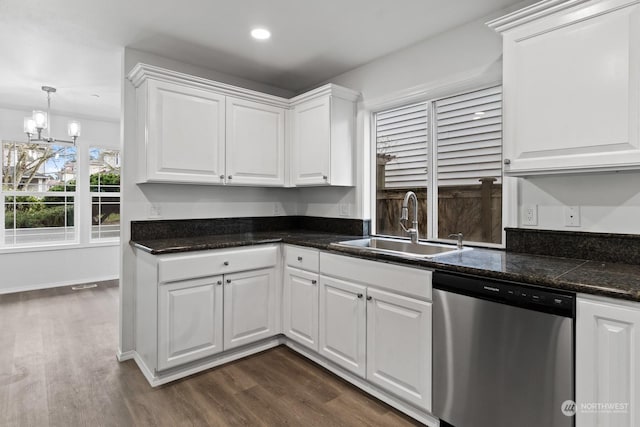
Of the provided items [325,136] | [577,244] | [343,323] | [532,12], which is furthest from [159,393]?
[532,12]

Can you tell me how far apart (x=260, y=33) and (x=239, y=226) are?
170 centimetres

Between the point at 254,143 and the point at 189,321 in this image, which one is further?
the point at 254,143

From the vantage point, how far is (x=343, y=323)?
2.40 meters

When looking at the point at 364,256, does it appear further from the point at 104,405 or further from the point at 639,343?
the point at 104,405

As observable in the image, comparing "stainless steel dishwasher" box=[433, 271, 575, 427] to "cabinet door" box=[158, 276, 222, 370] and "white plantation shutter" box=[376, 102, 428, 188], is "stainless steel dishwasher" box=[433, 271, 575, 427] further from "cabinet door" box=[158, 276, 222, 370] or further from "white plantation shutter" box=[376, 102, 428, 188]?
"cabinet door" box=[158, 276, 222, 370]

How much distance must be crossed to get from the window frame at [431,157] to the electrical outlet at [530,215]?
0.18ft

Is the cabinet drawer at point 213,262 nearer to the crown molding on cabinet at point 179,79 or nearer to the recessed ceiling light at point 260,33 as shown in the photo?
the crown molding on cabinet at point 179,79

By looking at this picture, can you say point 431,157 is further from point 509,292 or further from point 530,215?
point 509,292

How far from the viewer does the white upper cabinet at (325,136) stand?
9.95ft

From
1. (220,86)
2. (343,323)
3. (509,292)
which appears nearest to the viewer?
(509,292)

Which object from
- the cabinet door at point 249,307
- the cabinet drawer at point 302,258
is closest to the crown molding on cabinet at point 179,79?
the cabinet drawer at point 302,258

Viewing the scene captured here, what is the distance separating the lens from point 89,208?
527cm

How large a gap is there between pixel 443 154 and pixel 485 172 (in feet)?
1.15

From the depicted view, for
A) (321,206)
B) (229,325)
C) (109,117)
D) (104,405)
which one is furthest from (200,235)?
(109,117)
